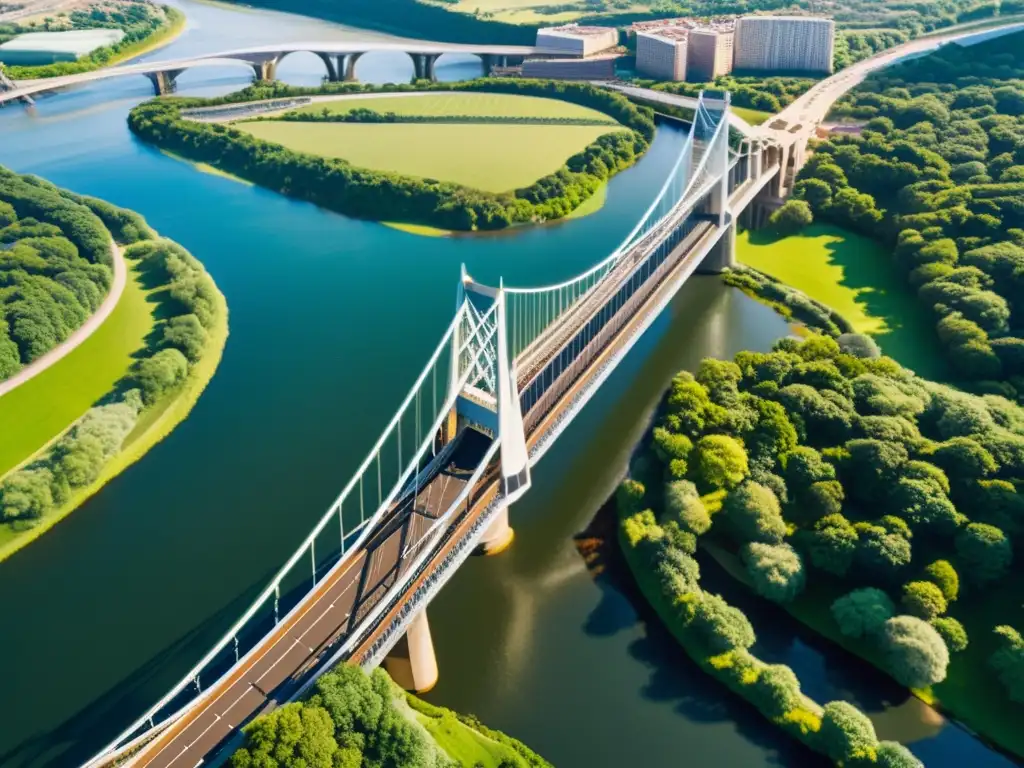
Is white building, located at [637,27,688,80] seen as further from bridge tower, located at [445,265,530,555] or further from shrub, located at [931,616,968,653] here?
shrub, located at [931,616,968,653]

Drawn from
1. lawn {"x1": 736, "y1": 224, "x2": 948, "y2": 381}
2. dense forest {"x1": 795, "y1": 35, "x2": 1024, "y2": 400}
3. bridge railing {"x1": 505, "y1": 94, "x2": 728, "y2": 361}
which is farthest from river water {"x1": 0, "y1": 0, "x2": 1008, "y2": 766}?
dense forest {"x1": 795, "y1": 35, "x2": 1024, "y2": 400}

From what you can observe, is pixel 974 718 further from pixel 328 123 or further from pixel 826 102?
pixel 328 123

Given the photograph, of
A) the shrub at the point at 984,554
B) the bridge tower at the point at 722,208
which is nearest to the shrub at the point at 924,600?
the shrub at the point at 984,554

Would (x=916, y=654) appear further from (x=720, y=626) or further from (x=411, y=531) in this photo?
(x=411, y=531)

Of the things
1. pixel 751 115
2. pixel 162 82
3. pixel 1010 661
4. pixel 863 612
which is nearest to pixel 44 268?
pixel 863 612

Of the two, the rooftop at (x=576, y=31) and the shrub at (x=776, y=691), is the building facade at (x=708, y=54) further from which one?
the shrub at (x=776, y=691)

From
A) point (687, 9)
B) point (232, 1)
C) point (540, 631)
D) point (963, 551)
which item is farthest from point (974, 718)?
point (232, 1)
